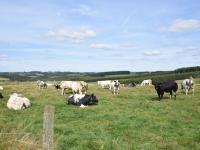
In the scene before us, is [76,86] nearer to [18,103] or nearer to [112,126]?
[18,103]

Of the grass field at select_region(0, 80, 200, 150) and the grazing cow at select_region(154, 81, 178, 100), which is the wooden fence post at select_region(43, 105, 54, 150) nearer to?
the grass field at select_region(0, 80, 200, 150)

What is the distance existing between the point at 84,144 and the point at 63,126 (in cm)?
520

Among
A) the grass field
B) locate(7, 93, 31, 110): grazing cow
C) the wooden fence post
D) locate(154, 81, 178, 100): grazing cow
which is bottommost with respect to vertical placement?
the grass field

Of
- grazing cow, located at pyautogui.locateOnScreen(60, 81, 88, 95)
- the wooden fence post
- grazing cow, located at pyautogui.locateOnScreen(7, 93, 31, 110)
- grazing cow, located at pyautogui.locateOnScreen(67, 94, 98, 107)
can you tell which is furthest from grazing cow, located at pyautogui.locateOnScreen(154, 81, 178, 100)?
the wooden fence post

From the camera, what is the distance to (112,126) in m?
20.8

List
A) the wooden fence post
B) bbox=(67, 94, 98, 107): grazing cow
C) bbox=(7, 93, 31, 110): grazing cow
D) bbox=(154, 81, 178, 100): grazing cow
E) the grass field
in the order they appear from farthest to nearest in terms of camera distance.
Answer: bbox=(154, 81, 178, 100): grazing cow → bbox=(67, 94, 98, 107): grazing cow → bbox=(7, 93, 31, 110): grazing cow → the grass field → the wooden fence post

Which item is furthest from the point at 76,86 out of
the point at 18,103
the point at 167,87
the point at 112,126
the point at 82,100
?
the point at 112,126

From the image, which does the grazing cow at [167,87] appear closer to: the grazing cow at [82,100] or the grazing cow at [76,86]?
the grazing cow at [82,100]

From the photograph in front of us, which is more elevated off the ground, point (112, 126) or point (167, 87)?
point (167, 87)

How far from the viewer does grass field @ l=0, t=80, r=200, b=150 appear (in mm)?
14670

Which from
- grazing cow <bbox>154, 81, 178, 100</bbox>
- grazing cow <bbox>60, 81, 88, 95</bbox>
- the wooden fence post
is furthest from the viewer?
grazing cow <bbox>60, 81, 88, 95</bbox>

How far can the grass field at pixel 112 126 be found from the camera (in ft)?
48.1

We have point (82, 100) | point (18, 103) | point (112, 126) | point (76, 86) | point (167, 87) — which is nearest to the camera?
point (112, 126)

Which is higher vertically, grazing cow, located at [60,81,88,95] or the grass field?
grazing cow, located at [60,81,88,95]
